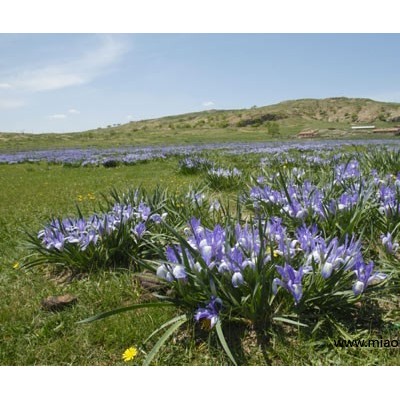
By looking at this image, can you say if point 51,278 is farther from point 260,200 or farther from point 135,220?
point 260,200

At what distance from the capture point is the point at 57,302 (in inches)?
100

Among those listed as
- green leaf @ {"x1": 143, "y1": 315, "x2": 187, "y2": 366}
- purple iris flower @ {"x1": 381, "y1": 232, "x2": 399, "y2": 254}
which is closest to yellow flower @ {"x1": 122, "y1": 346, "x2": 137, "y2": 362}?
green leaf @ {"x1": 143, "y1": 315, "x2": 187, "y2": 366}

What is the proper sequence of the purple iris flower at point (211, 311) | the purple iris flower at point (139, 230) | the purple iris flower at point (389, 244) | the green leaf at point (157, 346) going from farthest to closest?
the purple iris flower at point (139, 230), the purple iris flower at point (389, 244), the purple iris flower at point (211, 311), the green leaf at point (157, 346)

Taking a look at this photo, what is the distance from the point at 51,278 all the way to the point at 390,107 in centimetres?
8307

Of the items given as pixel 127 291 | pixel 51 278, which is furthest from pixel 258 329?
pixel 51 278

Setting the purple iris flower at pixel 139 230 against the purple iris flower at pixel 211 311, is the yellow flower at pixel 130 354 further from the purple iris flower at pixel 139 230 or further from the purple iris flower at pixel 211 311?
the purple iris flower at pixel 139 230

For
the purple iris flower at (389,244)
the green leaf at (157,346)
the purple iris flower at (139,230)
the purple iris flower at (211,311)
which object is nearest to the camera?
the green leaf at (157,346)

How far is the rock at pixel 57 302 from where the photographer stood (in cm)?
254

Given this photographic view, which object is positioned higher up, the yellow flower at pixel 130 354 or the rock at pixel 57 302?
the rock at pixel 57 302

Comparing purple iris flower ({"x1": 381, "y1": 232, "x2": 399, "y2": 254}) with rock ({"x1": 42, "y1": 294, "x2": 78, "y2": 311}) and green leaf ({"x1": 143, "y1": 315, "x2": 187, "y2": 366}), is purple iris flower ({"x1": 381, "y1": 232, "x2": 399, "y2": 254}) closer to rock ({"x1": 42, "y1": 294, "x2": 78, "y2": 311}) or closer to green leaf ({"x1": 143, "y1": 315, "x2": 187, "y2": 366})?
green leaf ({"x1": 143, "y1": 315, "x2": 187, "y2": 366})

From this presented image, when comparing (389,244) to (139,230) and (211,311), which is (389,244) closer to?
(211,311)

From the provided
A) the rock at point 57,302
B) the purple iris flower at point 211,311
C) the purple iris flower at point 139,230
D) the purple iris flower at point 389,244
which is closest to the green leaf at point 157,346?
the purple iris flower at point 211,311

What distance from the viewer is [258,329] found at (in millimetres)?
2119
